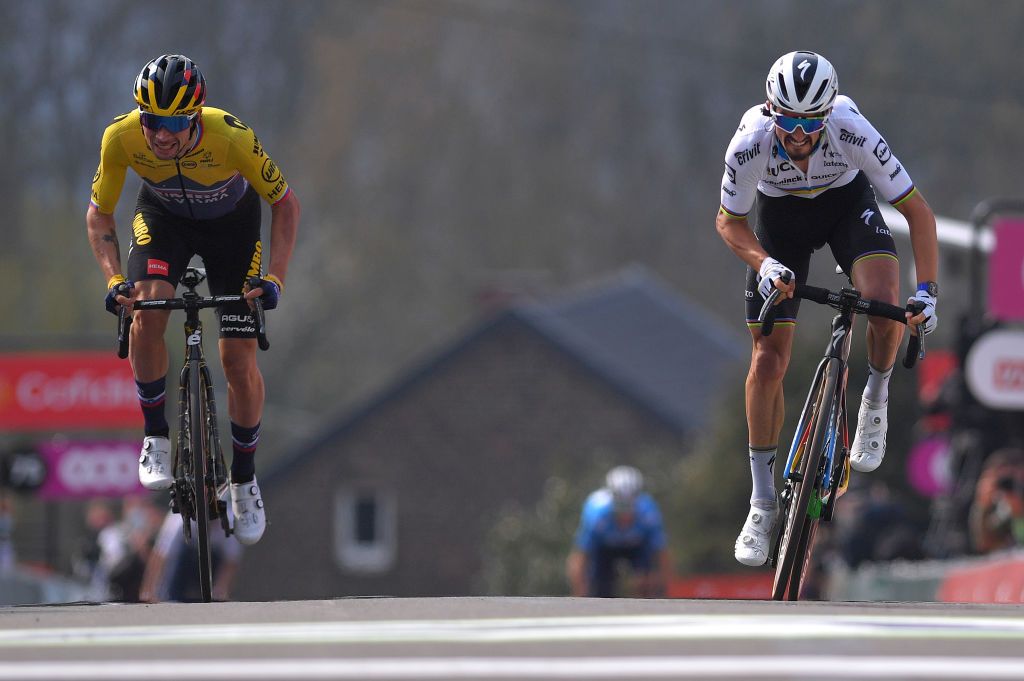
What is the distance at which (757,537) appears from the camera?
31.7ft

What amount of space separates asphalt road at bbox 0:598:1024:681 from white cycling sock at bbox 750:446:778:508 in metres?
1.76

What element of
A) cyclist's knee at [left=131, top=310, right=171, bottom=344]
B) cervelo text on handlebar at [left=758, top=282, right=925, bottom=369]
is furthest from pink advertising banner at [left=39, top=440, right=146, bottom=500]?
cervelo text on handlebar at [left=758, top=282, right=925, bottom=369]

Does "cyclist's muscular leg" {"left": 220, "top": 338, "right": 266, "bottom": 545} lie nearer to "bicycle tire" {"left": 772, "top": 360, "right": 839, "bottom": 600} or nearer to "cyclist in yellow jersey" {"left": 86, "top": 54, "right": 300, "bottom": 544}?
"cyclist in yellow jersey" {"left": 86, "top": 54, "right": 300, "bottom": 544}

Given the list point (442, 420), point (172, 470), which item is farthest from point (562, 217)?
point (172, 470)

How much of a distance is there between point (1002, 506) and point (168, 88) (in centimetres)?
857

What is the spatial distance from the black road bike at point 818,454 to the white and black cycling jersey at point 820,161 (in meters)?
0.48

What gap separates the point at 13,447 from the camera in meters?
24.5

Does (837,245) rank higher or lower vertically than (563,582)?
higher

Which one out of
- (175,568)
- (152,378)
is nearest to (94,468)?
(175,568)

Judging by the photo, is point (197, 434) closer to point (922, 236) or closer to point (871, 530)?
point (922, 236)

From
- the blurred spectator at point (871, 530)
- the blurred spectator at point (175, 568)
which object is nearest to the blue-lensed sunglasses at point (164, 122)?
the blurred spectator at point (175, 568)

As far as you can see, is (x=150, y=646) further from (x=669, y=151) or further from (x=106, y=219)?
(x=669, y=151)

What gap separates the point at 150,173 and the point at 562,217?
69.4m

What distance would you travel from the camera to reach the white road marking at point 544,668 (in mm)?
5875
